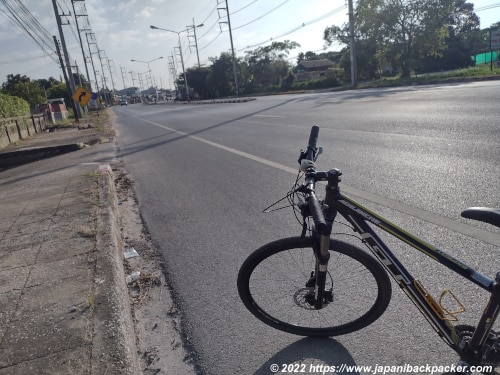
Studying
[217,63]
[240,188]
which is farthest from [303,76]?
[240,188]

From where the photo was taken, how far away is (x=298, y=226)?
4184 millimetres

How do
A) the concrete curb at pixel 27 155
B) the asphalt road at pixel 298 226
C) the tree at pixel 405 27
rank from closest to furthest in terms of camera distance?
the asphalt road at pixel 298 226, the concrete curb at pixel 27 155, the tree at pixel 405 27

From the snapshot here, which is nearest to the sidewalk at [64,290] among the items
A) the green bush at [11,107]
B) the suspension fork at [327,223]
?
the suspension fork at [327,223]

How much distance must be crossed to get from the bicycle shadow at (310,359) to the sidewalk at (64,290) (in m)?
0.82

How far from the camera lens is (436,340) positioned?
7.55 feet

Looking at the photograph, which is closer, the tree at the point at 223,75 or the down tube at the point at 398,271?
the down tube at the point at 398,271

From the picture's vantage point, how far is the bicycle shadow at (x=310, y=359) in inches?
88.0

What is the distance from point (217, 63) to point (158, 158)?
66.6m

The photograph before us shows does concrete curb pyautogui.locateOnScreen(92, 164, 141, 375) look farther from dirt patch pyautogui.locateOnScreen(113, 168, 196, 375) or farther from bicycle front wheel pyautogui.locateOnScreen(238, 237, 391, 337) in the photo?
bicycle front wheel pyautogui.locateOnScreen(238, 237, 391, 337)

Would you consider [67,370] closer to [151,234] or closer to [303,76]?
[151,234]

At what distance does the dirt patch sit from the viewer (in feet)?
7.95

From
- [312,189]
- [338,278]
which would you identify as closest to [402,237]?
[312,189]

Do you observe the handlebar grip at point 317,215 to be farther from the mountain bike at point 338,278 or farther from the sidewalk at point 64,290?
the sidewalk at point 64,290

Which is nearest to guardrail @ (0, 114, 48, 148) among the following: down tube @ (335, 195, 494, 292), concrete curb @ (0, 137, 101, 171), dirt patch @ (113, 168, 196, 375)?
concrete curb @ (0, 137, 101, 171)
